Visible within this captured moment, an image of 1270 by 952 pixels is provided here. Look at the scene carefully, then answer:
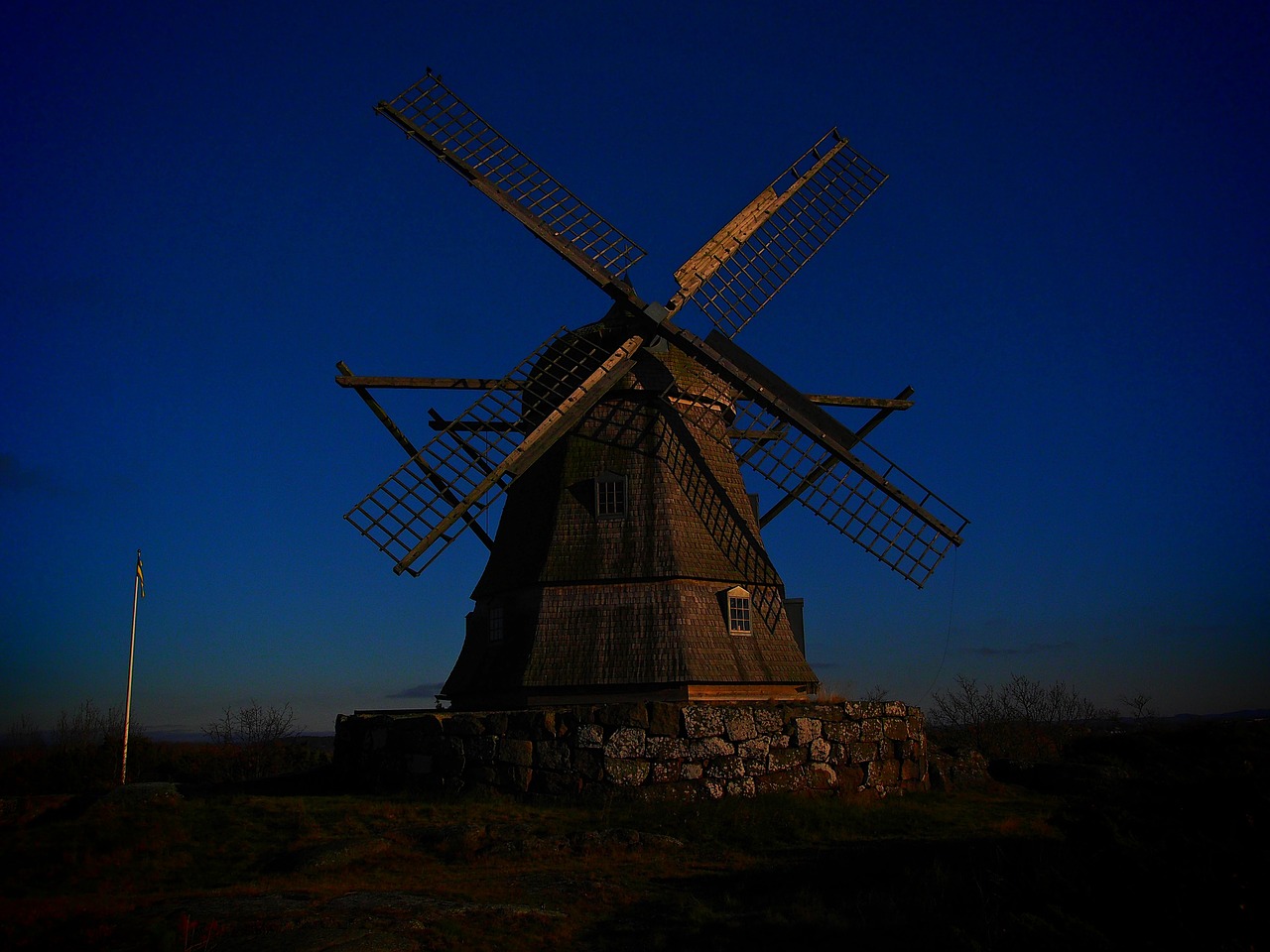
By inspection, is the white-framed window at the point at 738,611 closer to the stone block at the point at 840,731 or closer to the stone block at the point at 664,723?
the stone block at the point at 840,731

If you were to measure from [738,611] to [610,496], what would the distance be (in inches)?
129

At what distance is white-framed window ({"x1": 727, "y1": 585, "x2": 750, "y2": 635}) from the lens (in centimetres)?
1763

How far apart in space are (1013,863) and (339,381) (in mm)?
14312

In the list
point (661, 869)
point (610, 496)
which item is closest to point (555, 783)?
point (661, 869)

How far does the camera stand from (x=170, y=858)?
11.9 metres

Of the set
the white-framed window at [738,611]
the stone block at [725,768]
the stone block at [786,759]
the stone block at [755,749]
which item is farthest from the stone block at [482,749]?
the white-framed window at [738,611]

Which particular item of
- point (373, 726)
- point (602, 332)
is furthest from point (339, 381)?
point (373, 726)

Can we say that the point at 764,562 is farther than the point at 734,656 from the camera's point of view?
Yes

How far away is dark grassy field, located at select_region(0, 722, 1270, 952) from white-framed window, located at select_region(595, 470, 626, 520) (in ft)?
18.5

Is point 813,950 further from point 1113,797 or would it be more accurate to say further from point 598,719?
point 598,719

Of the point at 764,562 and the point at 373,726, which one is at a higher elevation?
the point at 764,562

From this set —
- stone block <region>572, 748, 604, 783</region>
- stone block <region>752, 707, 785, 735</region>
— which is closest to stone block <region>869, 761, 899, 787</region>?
stone block <region>752, 707, 785, 735</region>

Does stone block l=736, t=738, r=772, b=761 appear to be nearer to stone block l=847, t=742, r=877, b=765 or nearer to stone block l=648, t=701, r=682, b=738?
stone block l=648, t=701, r=682, b=738

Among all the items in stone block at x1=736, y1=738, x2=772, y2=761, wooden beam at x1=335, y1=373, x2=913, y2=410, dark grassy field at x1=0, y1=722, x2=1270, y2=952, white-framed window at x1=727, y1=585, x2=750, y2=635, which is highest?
wooden beam at x1=335, y1=373, x2=913, y2=410
